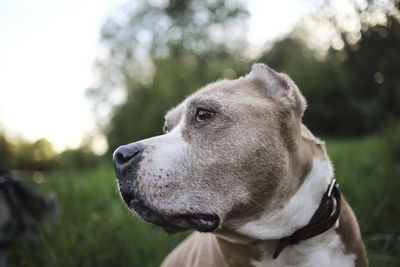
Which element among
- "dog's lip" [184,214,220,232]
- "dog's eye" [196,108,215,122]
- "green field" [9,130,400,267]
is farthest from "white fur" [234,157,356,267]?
"green field" [9,130,400,267]

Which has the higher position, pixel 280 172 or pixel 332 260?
pixel 280 172

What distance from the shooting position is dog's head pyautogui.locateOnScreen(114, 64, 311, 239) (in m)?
1.73

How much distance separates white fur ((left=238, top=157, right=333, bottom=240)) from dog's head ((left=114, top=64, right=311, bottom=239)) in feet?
→ 0.15

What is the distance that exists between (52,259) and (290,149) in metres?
2.37

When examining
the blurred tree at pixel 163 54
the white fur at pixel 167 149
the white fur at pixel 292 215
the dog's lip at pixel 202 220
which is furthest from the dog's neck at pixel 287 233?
the blurred tree at pixel 163 54

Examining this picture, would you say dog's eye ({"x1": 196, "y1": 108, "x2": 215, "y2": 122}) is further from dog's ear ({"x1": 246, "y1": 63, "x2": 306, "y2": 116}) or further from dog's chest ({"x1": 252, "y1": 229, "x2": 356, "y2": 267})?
dog's chest ({"x1": 252, "y1": 229, "x2": 356, "y2": 267})

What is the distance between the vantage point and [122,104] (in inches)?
703

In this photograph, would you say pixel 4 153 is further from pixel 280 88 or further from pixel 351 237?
pixel 351 237

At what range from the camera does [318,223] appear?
189 centimetres

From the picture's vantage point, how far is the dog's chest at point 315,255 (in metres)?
1.91

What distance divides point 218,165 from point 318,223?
70cm

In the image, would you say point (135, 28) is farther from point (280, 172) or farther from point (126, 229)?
point (280, 172)

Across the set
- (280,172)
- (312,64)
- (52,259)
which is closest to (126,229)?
(52,259)

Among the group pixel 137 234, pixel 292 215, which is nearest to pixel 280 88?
pixel 292 215
